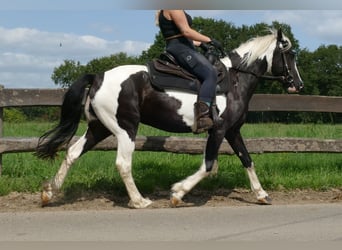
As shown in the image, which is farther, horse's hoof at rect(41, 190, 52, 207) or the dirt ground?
the dirt ground

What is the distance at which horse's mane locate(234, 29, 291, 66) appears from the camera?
21.8 feet

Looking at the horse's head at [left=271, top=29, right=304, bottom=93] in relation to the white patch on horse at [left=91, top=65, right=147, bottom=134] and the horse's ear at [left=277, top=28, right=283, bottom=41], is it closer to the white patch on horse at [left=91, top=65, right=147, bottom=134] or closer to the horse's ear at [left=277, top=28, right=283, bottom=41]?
the horse's ear at [left=277, top=28, right=283, bottom=41]

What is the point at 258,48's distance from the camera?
668 centimetres

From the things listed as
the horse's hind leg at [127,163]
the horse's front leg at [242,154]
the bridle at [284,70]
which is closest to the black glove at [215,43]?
the bridle at [284,70]

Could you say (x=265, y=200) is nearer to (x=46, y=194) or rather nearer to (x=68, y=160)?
(x=68, y=160)

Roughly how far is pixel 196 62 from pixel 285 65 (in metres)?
1.40

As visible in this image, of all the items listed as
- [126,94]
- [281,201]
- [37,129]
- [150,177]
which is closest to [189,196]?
[150,177]

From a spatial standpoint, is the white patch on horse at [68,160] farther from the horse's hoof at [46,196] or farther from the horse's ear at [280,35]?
the horse's ear at [280,35]

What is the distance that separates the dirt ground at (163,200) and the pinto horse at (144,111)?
0.73ft

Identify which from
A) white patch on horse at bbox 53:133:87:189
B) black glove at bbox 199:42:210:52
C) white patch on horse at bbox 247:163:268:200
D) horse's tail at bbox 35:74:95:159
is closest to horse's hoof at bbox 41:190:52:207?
white patch on horse at bbox 53:133:87:189

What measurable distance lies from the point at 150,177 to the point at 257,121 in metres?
5.59

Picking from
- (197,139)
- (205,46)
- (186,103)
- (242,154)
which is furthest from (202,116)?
(197,139)

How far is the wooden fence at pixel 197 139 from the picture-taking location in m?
7.01

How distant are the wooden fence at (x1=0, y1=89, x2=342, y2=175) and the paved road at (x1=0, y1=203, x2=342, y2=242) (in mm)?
1430
